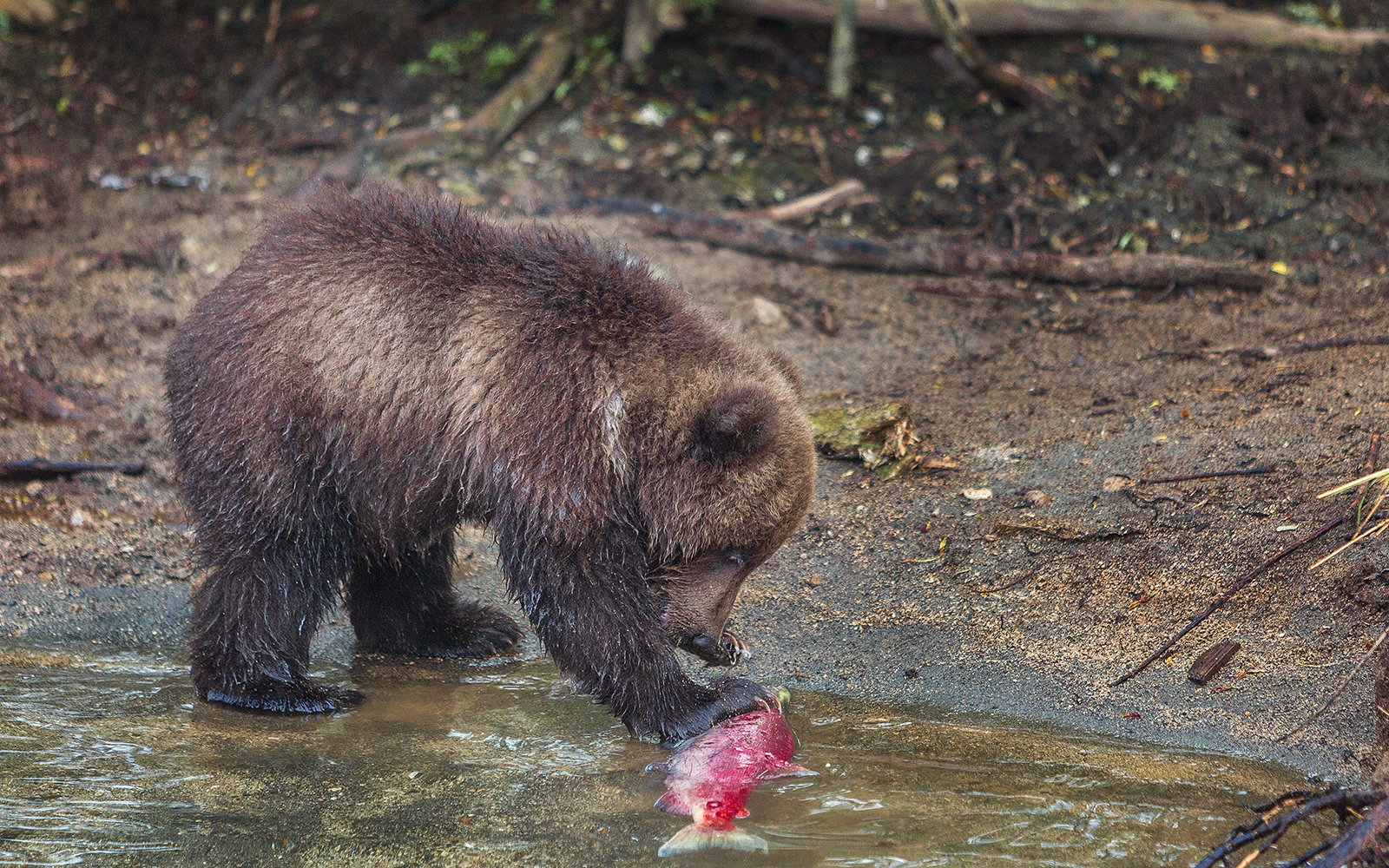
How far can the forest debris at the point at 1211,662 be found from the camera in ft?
13.9

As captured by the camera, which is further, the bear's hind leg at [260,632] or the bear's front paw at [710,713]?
→ the bear's hind leg at [260,632]

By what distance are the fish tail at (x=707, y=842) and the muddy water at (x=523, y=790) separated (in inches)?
1.0

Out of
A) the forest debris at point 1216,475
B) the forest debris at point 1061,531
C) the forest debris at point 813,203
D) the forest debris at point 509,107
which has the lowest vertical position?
the forest debris at point 1061,531

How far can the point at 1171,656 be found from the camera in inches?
173

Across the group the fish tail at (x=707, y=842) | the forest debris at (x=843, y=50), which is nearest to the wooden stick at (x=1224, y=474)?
the fish tail at (x=707, y=842)

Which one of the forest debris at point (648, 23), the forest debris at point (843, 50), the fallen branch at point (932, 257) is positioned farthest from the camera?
the forest debris at point (648, 23)

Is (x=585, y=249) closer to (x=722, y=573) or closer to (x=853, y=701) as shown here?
(x=722, y=573)

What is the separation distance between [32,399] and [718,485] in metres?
4.73

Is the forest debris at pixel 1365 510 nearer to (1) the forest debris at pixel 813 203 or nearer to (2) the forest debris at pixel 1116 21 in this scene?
(1) the forest debris at pixel 813 203

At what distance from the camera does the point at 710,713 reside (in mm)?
4125

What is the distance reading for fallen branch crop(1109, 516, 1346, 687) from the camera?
425cm

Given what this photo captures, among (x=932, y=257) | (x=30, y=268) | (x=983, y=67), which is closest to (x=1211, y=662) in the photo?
(x=932, y=257)

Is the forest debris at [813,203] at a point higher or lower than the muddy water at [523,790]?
higher

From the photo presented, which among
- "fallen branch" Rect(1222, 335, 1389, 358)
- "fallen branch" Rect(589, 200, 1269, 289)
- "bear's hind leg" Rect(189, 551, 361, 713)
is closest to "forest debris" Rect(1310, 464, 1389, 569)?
"fallen branch" Rect(1222, 335, 1389, 358)
